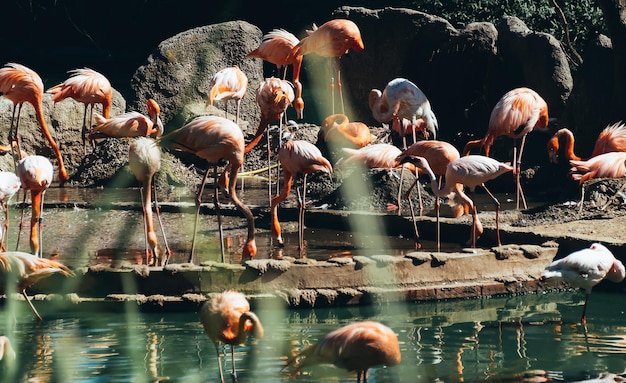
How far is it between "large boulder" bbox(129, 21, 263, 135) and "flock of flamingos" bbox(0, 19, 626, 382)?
1.89m

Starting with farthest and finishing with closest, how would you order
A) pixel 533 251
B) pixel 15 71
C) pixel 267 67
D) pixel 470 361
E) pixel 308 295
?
pixel 267 67, pixel 15 71, pixel 533 251, pixel 308 295, pixel 470 361

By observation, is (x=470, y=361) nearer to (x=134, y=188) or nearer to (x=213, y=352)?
(x=213, y=352)

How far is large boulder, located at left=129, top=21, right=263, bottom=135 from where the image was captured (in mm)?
12227

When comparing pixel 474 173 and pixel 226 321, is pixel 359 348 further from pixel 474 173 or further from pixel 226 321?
pixel 474 173

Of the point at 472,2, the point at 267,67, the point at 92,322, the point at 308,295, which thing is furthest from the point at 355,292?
the point at 267,67

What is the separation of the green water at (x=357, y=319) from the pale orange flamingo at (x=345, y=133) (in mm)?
3049

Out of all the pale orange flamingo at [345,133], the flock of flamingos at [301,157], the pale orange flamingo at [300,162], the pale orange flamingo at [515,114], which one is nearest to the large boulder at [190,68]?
the flock of flamingos at [301,157]

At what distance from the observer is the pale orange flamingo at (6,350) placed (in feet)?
16.0

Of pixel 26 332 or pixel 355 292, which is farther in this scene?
pixel 355 292

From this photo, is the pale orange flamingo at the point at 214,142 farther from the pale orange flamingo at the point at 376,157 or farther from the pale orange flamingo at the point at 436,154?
the pale orange flamingo at the point at 376,157

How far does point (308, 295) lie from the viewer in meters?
6.37

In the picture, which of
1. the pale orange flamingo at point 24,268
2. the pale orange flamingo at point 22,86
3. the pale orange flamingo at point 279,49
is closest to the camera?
the pale orange flamingo at point 24,268

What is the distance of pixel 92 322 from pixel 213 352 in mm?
951

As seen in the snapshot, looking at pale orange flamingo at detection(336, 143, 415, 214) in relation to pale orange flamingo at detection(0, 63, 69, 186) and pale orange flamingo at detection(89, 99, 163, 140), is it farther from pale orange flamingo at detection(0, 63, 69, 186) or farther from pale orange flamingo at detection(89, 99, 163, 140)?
pale orange flamingo at detection(0, 63, 69, 186)
